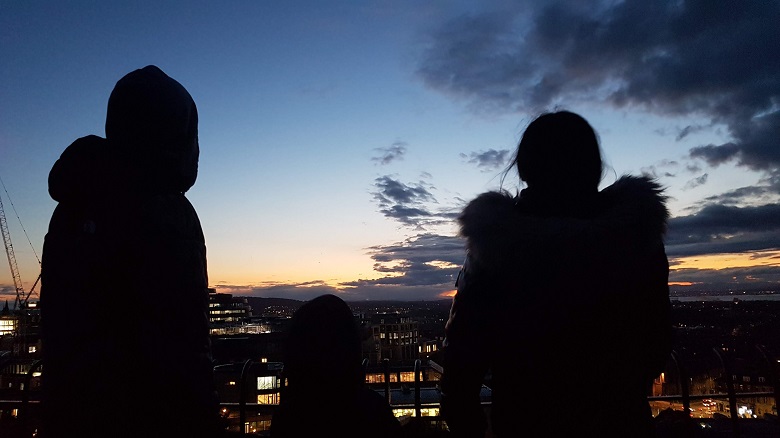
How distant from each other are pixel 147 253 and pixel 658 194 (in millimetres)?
2162

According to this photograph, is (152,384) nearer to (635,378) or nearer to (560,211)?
(560,211)

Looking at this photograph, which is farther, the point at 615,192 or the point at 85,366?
the point at 615,192

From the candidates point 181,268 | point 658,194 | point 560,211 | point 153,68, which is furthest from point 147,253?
point 658,194

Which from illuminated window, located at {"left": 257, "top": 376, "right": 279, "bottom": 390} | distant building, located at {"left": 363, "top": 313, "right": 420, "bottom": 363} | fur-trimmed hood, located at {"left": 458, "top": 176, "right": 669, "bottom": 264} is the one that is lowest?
distant building, located at {"left": 363, "top": 313, "right": 420, "bottom": 363}

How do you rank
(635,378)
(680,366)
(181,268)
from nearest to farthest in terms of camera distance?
1. (181,268)
2. (635,378)
3. (680,366)

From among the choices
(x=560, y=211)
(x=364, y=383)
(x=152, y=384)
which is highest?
(x=560, y=211)

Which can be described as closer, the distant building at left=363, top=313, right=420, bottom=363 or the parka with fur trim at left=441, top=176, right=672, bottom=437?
the parka with fur trim at left=441, top=176, right=672, bottom=437

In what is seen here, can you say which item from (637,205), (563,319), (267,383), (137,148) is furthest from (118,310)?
(267,383)

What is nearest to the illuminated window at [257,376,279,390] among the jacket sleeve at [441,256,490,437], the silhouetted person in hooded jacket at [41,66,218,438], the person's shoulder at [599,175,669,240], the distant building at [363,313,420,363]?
the jacket sleeve at [441,256,490,437]

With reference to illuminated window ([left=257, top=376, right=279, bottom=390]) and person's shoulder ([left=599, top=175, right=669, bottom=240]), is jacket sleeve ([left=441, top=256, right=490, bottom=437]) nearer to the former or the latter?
person's shoulder ([left=599, top=175, right=669, bottom=240])

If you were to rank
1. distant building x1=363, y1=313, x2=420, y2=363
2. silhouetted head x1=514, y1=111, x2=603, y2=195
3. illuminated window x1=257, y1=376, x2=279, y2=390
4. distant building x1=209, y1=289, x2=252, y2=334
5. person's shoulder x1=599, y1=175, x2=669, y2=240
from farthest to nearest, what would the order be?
distant building x1=209, y1=289, x2=252, y2=334 < distant building x1=363, y1=313, x2=420, y2=363 < illuminated window x1=257, y1=376, x2=279, y2=390 < silhouetted head x1=514, y1=111, x2=603, y2=195 < person's shoulder x1=599, y1=175, x2=669, y2=240

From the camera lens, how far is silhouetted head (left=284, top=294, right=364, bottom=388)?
1.94 meters

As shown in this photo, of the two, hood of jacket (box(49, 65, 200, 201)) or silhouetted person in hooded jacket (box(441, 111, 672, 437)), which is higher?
hood of jacket (box(49, 65, 200, 201))

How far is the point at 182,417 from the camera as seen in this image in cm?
155
